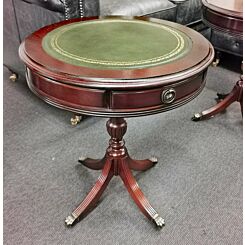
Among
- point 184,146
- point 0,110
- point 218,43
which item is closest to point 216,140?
point 184,146

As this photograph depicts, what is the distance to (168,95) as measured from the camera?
0.86 metres

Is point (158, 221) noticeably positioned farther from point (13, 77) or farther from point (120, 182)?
point (13, 77)

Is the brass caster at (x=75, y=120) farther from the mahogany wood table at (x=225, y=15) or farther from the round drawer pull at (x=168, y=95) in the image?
the round drawer pull at (x=168, y=95)

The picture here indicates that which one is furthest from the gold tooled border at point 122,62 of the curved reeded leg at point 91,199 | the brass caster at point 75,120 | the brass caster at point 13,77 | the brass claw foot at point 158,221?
the brass caster at point 13,77

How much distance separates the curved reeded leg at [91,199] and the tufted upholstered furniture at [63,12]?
0.77 metres

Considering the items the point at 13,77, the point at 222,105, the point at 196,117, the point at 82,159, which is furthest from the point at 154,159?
the point at 13,77

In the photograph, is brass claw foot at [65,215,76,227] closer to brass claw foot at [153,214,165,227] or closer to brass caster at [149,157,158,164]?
brass claw foot at [153,214,165,227]

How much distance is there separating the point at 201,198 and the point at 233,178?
0.70 ft

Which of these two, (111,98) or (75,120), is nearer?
(111,98)

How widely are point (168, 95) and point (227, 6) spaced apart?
834 mm

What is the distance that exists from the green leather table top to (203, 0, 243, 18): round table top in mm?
428

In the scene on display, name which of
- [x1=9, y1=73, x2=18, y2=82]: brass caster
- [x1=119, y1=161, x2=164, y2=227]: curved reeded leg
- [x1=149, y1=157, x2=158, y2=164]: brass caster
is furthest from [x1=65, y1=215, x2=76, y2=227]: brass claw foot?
[x1=9, y1=73, x2=18, y2=82]: brass caster

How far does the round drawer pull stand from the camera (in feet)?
2.78

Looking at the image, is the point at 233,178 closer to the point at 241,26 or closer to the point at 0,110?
the point at 241,26
